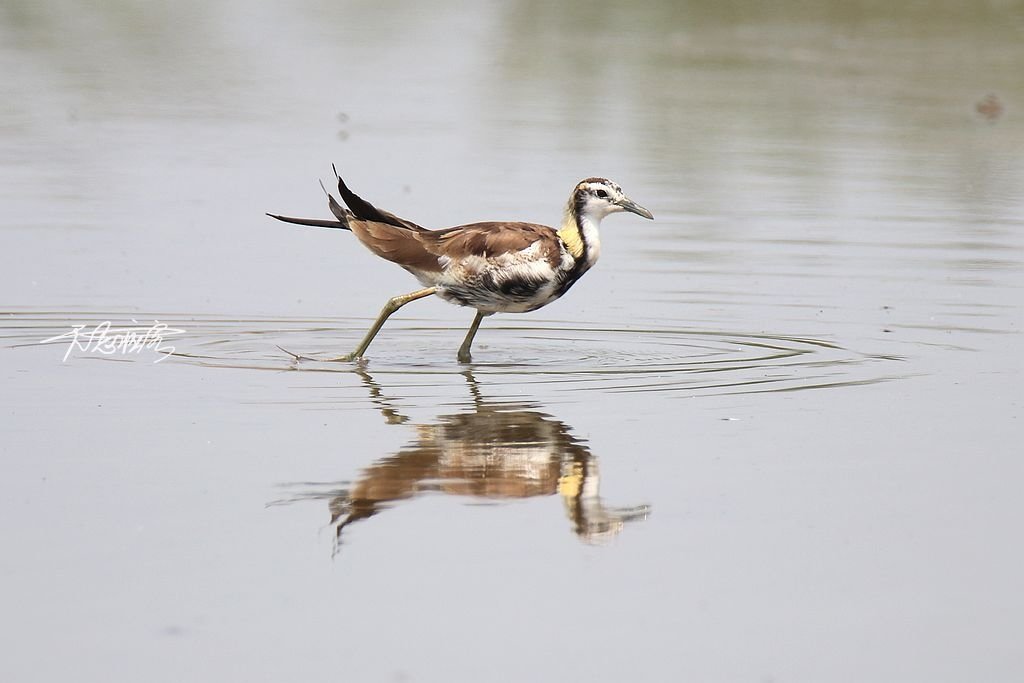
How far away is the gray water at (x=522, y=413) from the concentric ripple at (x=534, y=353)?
1.6 inches

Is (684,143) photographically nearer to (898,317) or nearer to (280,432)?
(898,317)

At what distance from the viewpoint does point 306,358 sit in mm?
10953

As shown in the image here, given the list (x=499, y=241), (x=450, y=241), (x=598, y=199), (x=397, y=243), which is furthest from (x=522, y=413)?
(x=397, y=243)

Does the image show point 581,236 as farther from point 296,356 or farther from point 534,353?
point 296,356

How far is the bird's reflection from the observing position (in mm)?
7418

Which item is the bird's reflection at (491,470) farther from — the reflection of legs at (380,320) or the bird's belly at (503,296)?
the bird's belly at (503,296)

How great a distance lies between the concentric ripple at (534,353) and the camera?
10305mm

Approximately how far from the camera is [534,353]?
1133 cm

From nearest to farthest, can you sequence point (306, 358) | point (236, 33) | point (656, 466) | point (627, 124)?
1. point (656, 466)
2. point (306, 358)
3. point (627, 124)
4. point (236, 33)

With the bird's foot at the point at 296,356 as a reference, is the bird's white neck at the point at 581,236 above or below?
above

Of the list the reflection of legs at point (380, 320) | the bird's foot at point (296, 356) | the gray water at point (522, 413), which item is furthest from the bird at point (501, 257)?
the gray water at point (522, 413)

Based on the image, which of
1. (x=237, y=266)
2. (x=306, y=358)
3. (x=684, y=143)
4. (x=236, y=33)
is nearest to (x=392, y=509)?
(x=306, y=358)

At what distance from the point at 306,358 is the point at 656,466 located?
3.28 metres

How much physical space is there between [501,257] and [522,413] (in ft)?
5.79
